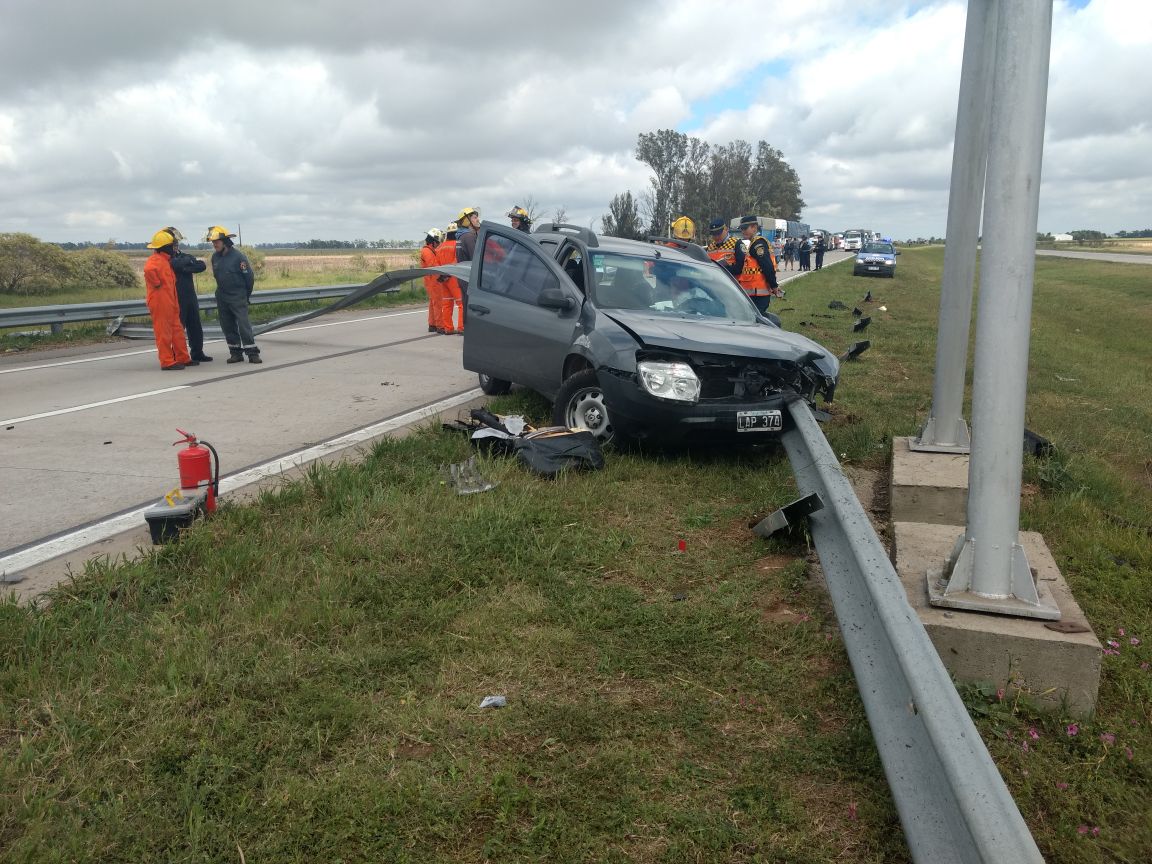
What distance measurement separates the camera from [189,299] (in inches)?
492

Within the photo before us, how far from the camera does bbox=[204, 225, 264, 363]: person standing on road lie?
41.6 feet

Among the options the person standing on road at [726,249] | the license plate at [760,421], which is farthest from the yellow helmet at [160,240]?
the license plate at [760,421]

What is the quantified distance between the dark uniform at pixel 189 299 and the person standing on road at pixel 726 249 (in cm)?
715

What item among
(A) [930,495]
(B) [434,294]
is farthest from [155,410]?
(B) [434,294]

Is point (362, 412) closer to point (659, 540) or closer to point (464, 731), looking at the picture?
point (659, 540)

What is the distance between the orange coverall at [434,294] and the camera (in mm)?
16672

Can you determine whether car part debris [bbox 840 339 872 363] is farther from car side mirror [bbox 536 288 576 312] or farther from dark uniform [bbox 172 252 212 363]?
dark uniform [bbox 172 252 212 363]

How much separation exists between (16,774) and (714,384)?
4.48m

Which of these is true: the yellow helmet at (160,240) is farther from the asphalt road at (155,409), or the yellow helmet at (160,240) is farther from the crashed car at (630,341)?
the crashed car at (630,341)

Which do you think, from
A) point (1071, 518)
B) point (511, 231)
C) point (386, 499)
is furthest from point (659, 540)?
point (511, 231)

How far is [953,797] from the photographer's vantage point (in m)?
2.17

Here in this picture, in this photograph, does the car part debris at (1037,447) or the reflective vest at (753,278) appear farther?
the reflective vest at (753,278)

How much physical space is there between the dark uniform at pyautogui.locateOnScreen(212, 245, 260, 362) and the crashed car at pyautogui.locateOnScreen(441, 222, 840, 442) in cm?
486

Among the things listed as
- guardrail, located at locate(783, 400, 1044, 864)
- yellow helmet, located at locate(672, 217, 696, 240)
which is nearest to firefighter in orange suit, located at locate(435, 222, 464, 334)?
yellow helmet, located at locate(672, 217, 696, 240)
